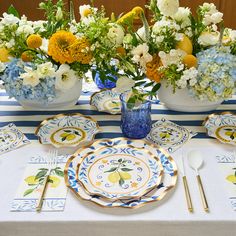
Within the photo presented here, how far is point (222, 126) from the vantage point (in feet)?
3.52

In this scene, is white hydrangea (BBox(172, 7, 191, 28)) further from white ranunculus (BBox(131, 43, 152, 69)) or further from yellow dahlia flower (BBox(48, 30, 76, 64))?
yellow dahlia flower (BBox(48, 30, 76, 64))

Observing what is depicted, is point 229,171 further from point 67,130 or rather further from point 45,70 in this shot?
point 45,70

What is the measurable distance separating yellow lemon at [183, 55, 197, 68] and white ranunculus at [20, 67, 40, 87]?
1.51ft

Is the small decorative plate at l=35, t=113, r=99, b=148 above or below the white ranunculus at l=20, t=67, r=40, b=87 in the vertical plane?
below

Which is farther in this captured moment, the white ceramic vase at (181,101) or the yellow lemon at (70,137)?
the white ceramic vase at (181,101)

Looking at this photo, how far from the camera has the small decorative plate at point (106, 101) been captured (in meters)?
1.19

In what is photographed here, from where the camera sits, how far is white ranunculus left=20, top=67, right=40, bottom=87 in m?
1.04

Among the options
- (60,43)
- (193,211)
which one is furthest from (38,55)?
(193,211)

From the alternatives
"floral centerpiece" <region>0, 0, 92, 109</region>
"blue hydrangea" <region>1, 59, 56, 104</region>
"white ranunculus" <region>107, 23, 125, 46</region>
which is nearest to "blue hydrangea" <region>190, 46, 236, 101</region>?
"white ranunculus" <region>107, 23, 125, 46</region>

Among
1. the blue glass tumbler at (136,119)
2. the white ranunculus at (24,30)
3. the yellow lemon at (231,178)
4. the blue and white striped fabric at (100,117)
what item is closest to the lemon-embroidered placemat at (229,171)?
the yellow lemon at (231,178)

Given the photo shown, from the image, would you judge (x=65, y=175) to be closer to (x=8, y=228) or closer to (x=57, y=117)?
(x=8, y=228)

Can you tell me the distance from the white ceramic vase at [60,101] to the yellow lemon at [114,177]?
0.41 meters

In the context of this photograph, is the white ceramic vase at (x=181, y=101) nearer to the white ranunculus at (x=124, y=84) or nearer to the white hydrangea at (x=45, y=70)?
the white ranunculus at (x=124, y=84)

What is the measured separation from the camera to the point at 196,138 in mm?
1030
